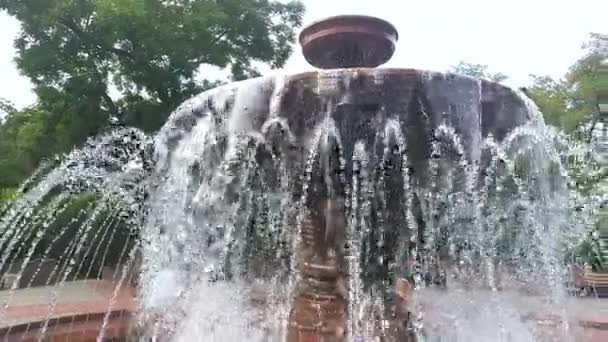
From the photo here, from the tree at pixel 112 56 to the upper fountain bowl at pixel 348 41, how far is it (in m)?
8.51

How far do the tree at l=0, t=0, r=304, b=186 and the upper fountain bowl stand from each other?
851 cm

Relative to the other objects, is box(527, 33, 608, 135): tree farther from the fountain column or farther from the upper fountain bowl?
the fountain column

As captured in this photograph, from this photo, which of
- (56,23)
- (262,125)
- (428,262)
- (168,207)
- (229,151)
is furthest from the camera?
(56,23)

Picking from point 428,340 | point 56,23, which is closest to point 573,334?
point 428,340

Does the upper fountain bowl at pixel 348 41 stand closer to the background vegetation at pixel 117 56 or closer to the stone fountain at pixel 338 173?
the stone fountain at pixel 338 173

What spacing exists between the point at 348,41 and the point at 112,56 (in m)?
10.2

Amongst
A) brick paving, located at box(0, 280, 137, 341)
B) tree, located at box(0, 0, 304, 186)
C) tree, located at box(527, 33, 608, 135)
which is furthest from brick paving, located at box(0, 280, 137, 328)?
tree, located at box(527, 33, 608, 135)

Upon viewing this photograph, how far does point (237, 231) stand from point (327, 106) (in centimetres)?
346

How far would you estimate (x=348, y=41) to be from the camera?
516 cm

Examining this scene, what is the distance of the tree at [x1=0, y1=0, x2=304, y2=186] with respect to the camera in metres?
13.1

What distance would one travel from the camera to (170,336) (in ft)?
17.6

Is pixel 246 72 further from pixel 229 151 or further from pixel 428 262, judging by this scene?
pixel 229 151

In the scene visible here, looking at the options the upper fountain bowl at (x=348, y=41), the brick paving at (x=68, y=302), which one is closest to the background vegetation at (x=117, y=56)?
the brick paving at (x=68, y=302)

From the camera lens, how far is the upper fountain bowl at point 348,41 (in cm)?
505
